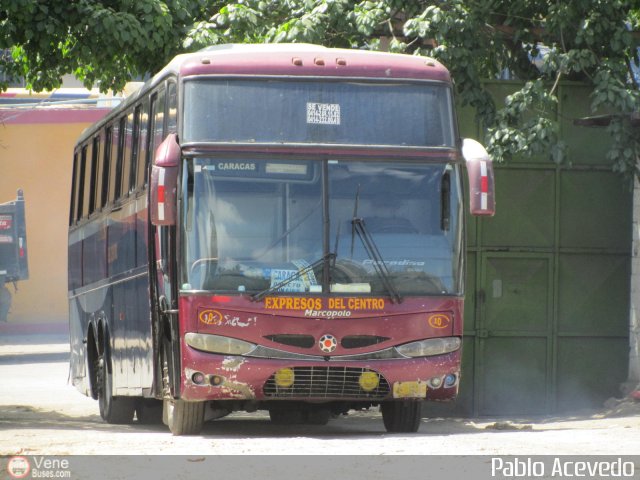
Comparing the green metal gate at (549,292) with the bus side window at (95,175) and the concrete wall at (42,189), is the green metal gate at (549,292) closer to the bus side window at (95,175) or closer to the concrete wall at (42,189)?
the bus side window at (95,175)

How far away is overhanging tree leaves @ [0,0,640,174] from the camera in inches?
532

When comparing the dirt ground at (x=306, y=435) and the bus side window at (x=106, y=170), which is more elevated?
the bus side window at (x=106, y=170)

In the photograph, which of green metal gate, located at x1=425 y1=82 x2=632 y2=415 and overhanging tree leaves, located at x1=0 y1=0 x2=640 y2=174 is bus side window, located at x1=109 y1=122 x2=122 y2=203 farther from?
green metal gate, located at x1=425 y1=82 x2=632 y2=415

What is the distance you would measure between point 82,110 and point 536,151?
22.0m

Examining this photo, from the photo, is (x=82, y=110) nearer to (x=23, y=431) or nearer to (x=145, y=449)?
(x=23, y=431)

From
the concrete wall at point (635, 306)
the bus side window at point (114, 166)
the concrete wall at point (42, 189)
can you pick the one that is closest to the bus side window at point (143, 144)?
the bus side window at point (114, 166)

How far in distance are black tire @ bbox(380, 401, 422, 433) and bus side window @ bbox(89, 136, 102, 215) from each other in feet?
16.2

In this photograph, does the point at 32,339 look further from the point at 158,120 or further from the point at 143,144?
the point at 158,120

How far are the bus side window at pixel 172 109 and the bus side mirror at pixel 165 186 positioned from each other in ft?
1.53

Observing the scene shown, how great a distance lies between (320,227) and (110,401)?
4.97m

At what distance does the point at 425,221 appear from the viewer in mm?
10617

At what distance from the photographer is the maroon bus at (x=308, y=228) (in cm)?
1030
